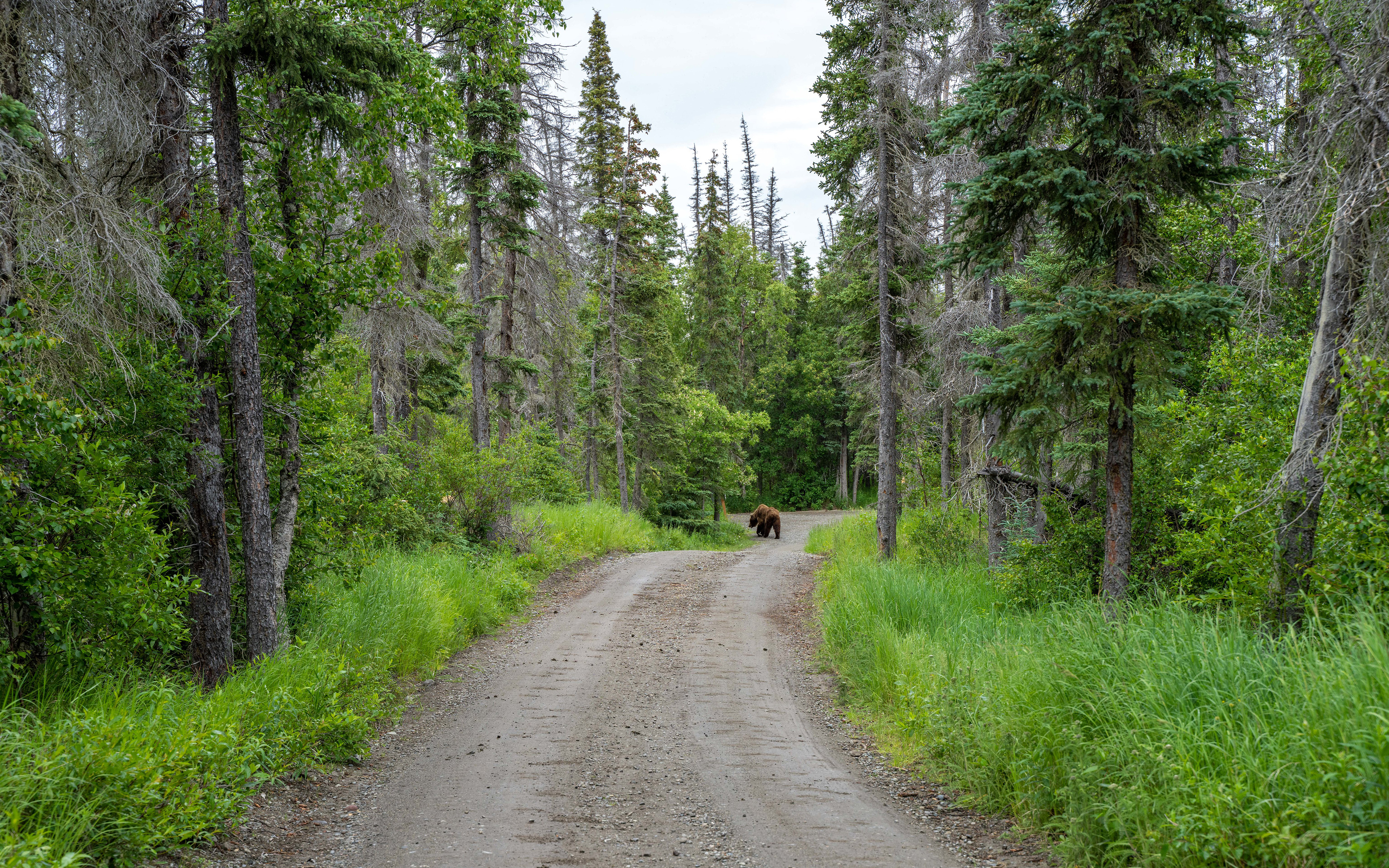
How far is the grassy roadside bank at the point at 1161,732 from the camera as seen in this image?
3312mm

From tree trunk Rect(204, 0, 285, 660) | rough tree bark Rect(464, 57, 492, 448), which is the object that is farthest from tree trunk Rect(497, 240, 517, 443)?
tree trunk Rect(204, 0, 285, 660)

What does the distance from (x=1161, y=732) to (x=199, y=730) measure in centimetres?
598

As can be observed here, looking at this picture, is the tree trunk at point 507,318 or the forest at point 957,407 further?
the tree trunk at point 507,318

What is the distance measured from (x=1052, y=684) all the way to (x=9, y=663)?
6919mm

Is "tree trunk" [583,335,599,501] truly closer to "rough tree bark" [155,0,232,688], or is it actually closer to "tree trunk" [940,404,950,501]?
"tree trunk" [940,404,950,501]

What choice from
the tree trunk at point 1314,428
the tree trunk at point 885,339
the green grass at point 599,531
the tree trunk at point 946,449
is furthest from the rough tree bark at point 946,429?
the tree trunk at point 1314,428

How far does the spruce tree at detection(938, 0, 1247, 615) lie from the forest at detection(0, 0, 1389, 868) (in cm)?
4

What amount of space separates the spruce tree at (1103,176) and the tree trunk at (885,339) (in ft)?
26.3

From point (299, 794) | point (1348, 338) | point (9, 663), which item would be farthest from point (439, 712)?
point (1348, 338)

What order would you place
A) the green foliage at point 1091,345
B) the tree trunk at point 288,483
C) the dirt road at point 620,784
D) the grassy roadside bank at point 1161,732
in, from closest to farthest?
the grassy roadside bank at point 1161,732 → the dirt road at point 620,784 → the green foliage at point 1091,345 → the tree trunk at point 288,483

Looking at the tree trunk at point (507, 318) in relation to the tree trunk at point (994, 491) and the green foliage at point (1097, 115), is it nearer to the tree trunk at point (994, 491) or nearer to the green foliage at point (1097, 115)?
the tree trunk at point (994, 491)

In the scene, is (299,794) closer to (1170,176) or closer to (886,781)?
(886,781)

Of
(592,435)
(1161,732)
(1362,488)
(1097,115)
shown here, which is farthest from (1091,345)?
(592,435)

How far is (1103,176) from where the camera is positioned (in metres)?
7.52
